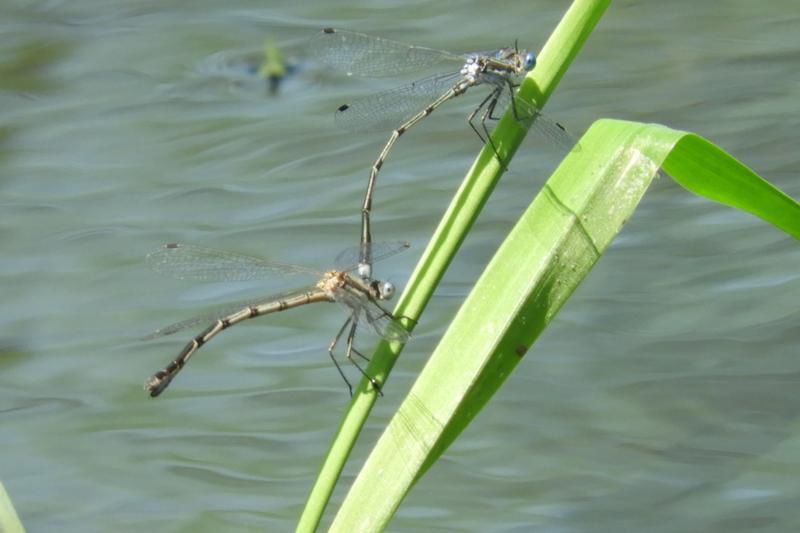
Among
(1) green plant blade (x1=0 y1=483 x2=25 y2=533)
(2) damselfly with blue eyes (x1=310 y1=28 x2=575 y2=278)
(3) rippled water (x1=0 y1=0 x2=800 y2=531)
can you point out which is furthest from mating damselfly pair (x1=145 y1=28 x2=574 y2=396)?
(3) rippled water (x1=0 y1=0 x2=800 y2=531)

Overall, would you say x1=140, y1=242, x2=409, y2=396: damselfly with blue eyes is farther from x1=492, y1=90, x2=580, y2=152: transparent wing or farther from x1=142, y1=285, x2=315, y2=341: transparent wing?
x1=492, y1=90, x2=580, y2=152: transparent wing

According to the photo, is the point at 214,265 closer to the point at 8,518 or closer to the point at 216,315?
the point at 216,315

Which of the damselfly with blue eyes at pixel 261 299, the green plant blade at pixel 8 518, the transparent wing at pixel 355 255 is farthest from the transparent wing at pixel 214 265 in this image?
the green plant blade at pixel 8 518

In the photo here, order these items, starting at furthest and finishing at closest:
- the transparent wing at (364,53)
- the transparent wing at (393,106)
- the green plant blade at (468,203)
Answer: the transparent wing at (364,53) → the transparent wing at (393,106) → the green plant blade at (468,203)

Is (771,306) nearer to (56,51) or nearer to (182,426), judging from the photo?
(182,426)

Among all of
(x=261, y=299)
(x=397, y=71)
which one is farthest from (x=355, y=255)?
(x=397, y=71)

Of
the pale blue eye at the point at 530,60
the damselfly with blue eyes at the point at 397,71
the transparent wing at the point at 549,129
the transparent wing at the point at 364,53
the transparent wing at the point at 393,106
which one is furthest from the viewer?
the transparent wing at the point at 364,53

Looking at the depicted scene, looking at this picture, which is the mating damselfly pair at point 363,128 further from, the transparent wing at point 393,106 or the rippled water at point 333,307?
the rippled water at point 333,307
